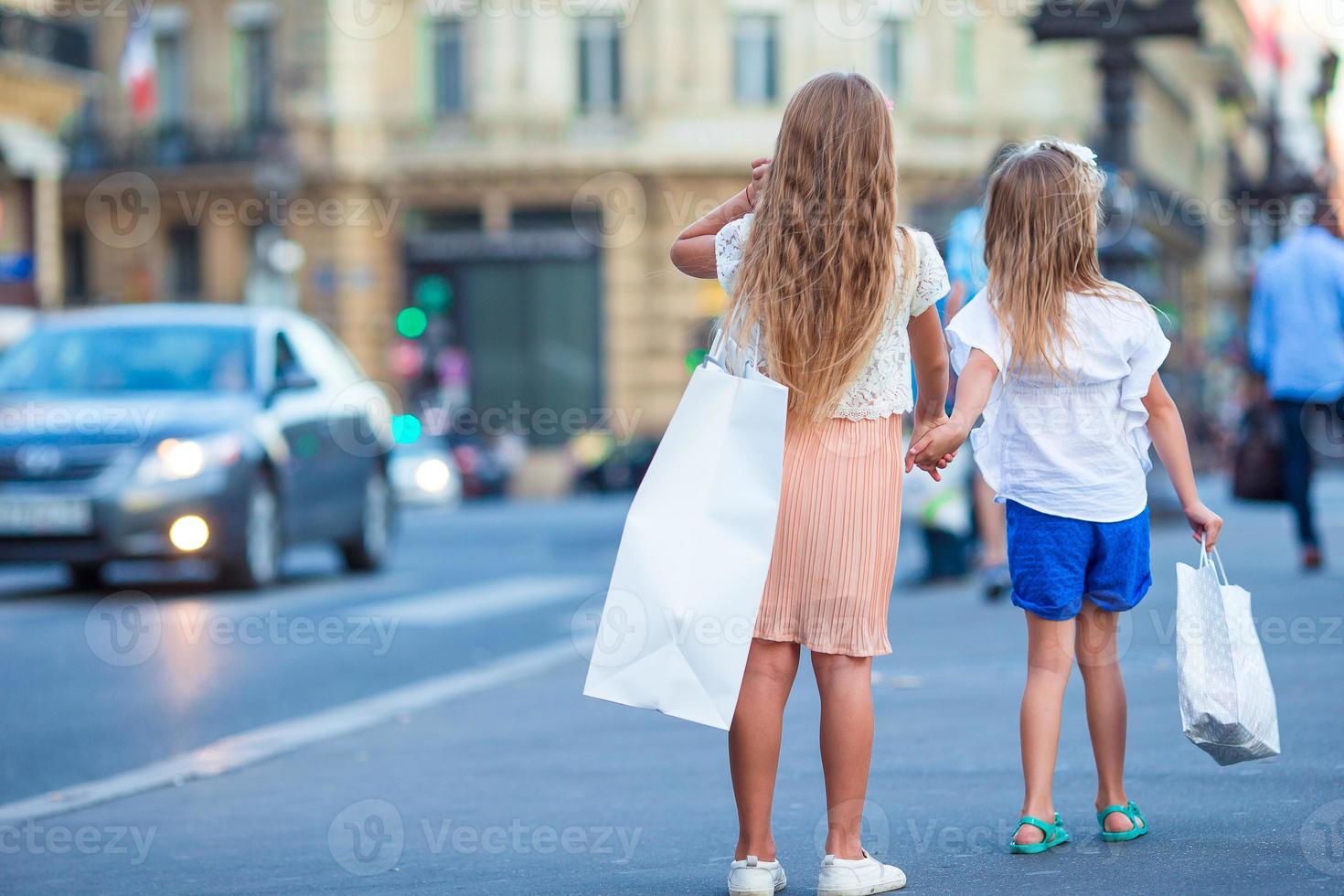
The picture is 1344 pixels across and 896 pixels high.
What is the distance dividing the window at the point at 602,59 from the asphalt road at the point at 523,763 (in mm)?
26867

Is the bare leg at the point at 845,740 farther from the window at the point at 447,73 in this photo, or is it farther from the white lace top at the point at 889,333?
the window at the point at 447,73

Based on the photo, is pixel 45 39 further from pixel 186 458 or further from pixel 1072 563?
pixel 1072 563

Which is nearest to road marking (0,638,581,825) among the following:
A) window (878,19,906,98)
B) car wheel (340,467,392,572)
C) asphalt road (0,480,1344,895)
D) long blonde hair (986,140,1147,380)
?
asphalt road (0,480,1344,895)

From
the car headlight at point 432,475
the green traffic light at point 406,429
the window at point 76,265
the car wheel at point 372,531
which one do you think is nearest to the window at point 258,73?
the window at point 76,265

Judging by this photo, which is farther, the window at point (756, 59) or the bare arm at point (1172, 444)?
the window at point (756, 59)

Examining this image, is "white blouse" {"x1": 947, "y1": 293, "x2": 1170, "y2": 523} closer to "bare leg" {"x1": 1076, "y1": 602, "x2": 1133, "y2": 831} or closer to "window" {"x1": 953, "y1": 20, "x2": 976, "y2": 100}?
"bare leg" {"x1": 1076, "y1": 602, "x2": 1133, "y2": 831}

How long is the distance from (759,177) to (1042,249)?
2.22 ft

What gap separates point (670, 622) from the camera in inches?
153

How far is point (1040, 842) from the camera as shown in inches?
168

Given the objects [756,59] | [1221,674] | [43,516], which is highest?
[756,59]

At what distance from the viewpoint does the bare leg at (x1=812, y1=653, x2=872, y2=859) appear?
13.1 feet

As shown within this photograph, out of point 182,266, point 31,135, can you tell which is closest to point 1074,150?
point 31,135

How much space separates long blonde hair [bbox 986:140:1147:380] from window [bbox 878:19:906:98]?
33.3 m

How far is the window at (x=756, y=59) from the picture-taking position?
3669 centimetres
